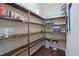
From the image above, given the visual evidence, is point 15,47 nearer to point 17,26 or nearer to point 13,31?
point 13,31

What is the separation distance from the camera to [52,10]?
4.56 metres

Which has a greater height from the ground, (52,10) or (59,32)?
(52,10)

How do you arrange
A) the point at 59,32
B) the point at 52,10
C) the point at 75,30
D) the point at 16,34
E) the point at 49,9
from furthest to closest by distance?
the point at 49,9 < the point at 52,10 < the point at 59,32 < the point at 16,34 < the point at 75,30

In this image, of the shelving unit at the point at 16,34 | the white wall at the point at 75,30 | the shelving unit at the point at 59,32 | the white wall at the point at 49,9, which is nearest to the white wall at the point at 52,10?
the white wall at the point at 49,9

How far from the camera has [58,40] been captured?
4059 mm

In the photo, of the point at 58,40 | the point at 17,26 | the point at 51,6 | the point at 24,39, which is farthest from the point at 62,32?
the point at 17,26

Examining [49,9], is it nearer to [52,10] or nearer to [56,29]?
[52,10]

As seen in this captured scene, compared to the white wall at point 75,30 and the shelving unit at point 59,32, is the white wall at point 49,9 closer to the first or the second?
the shelving unit at point 59,32

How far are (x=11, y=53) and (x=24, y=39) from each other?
82 centimetres

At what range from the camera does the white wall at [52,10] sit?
436 centimetres

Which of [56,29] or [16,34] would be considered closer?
[16,34]

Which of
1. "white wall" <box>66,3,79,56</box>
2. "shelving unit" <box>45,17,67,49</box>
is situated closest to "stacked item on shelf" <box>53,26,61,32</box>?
"shelving unit" <box>45,17,67,49</box>

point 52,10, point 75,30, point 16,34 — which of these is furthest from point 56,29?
point 75,30

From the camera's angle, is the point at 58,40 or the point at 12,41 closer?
the point at 12,41
